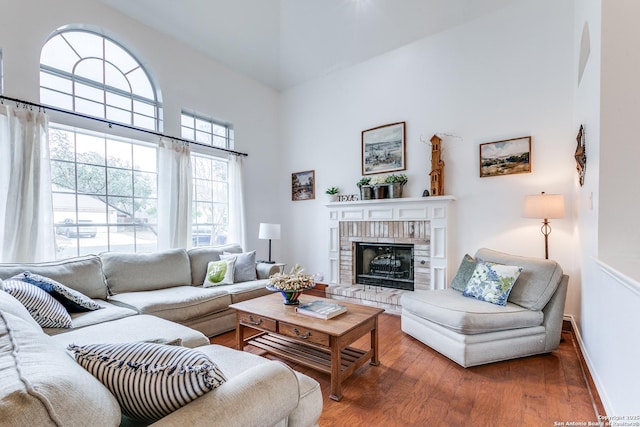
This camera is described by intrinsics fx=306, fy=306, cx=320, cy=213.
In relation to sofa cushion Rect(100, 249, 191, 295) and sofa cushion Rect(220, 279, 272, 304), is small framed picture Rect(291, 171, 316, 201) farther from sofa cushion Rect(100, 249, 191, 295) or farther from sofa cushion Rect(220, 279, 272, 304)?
sofa cushion Rect(100, 249, 191, 295)

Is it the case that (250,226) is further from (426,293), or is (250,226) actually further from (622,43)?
(622,43)

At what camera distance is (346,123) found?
4.85m

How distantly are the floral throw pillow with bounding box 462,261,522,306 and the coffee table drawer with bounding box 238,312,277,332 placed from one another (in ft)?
6.04

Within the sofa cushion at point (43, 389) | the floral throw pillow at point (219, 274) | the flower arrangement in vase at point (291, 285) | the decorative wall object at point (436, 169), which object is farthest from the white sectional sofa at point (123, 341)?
the decorative wall object at point (436, 169)

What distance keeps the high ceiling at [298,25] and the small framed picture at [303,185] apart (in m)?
1.68

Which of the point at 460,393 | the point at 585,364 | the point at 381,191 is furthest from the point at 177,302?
the point at 585,364

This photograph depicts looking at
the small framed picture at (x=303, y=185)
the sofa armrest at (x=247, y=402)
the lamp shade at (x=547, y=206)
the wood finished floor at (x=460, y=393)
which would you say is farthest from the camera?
the small framed picture at (x=303, y=185)

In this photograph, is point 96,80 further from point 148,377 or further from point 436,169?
point 436,169

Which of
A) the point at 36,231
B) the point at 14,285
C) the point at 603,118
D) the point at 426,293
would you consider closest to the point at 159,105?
the point at 36,231

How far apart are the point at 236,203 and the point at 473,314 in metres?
3.59

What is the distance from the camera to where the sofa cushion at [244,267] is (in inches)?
150

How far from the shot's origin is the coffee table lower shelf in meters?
2.19

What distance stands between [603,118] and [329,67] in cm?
377

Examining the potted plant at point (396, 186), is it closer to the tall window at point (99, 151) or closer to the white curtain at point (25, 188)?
the tall window at point (99, 151)
